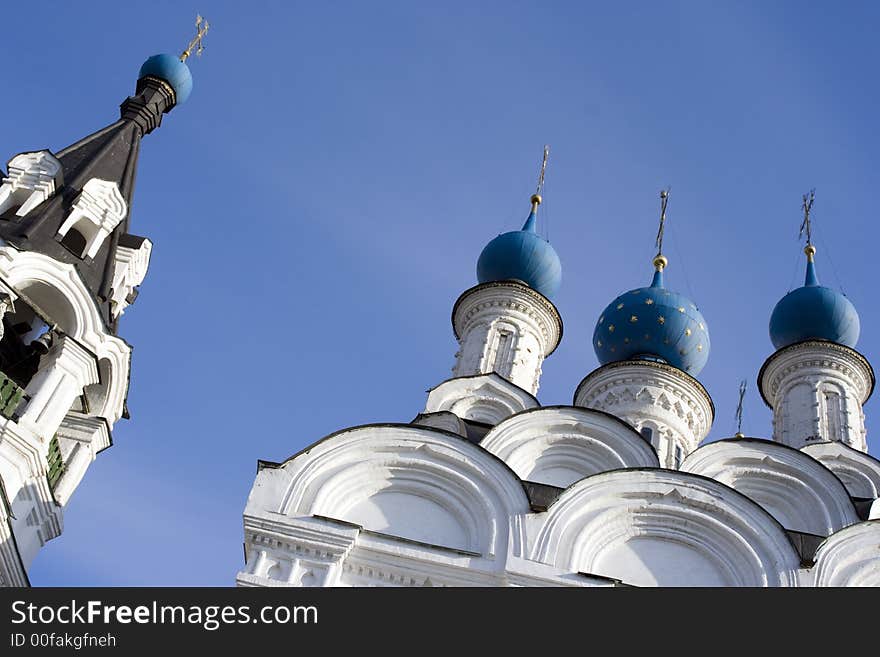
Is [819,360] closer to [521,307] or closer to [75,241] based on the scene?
[521,307]

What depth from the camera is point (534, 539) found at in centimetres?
730

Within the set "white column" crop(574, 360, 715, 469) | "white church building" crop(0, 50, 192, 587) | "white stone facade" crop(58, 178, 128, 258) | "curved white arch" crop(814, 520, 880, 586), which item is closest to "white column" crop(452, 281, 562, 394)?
"white column" crop(574, 360, 715, 469)

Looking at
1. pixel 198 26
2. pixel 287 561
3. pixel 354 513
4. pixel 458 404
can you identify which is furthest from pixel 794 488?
pixel 198 26

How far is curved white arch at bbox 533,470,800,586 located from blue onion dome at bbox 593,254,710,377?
5251 mm

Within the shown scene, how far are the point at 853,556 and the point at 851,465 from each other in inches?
168

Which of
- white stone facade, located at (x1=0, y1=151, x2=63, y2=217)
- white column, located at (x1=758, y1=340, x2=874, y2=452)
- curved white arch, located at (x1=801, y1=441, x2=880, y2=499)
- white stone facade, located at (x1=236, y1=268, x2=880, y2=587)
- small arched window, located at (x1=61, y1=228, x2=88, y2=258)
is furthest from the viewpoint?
white column, located at (x1=758, y1=340, x2=874, y2=452)

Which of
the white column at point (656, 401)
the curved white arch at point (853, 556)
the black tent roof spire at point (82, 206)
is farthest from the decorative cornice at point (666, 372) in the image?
the black tent roof spire at point (82, 206)

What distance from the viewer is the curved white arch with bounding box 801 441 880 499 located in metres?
11.6

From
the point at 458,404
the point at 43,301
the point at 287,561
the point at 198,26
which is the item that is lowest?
the point at 287,561

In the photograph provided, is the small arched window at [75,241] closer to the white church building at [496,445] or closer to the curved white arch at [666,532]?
the white church building at [496,445]

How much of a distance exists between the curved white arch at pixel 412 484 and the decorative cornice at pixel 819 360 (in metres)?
6.74

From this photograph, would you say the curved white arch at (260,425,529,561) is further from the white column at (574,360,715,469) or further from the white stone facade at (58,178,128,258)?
the white column at (574,360,715,469)
